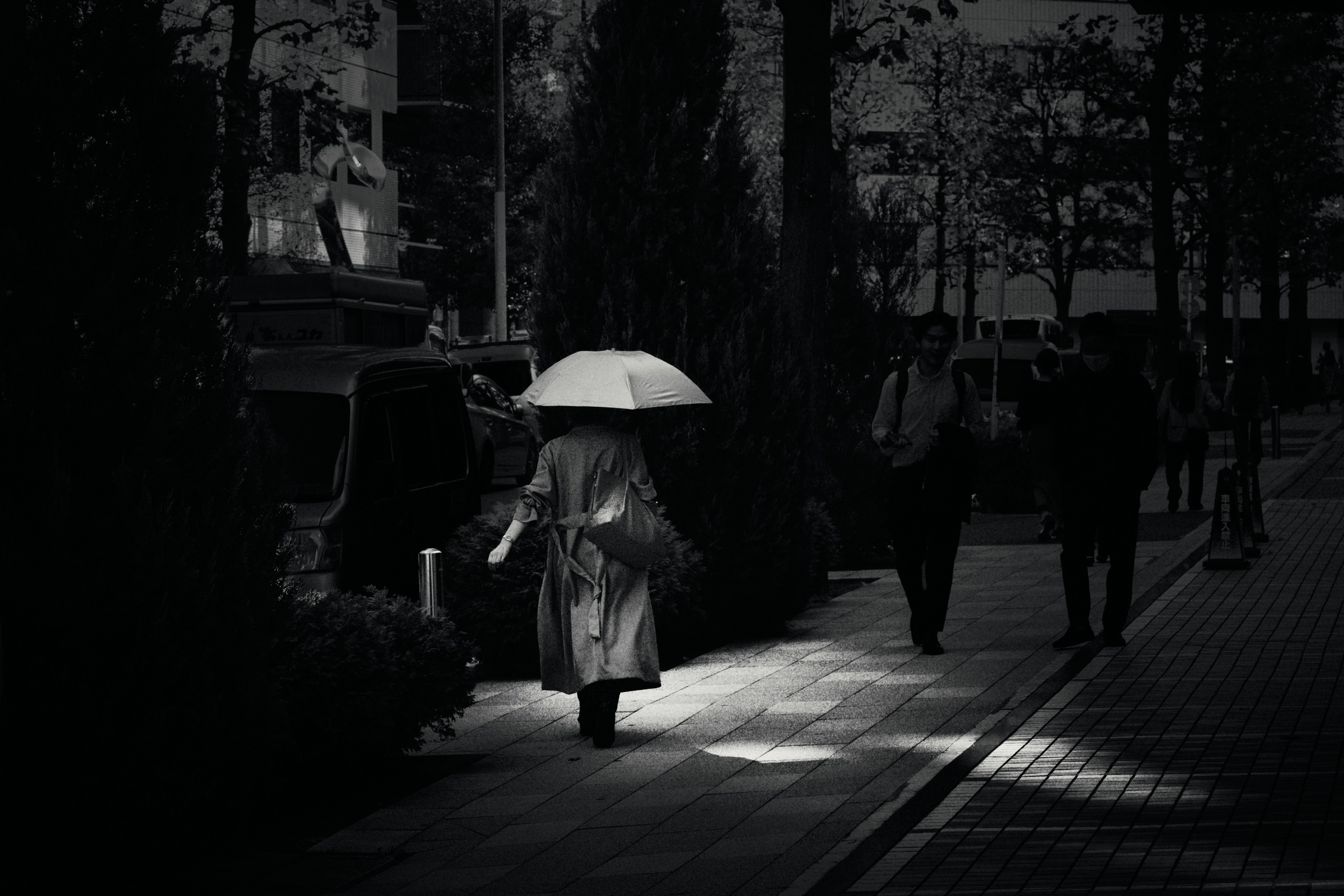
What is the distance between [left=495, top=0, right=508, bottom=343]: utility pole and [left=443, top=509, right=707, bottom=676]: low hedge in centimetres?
3025

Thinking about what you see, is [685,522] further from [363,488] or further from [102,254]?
[102,254]

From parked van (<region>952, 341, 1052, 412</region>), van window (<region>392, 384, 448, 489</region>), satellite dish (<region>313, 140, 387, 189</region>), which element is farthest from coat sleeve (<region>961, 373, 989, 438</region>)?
satellite dish (<region>313, 140, 387, 189</region>)

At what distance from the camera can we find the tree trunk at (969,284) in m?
53.3

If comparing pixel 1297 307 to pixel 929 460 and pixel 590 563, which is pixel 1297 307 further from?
pixel 590 563

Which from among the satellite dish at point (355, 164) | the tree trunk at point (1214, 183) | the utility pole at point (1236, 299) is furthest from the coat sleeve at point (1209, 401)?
the satellite dish at point (355, 164)

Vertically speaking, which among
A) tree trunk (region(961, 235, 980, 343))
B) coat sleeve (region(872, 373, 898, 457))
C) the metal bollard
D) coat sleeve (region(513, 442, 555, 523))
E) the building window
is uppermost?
the building window

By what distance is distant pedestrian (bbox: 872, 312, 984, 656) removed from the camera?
1086 cm

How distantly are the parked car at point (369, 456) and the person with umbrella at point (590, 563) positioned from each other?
242cm

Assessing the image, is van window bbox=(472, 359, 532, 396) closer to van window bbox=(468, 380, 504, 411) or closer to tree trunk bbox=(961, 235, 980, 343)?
van window bbox=(468, 380, 504, 411)

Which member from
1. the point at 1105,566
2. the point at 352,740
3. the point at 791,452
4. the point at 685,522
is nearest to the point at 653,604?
the point at 685,522

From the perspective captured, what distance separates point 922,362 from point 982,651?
1602 mm

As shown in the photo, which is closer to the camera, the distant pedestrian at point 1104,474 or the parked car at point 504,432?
the distant pedestrian at point 1104,474

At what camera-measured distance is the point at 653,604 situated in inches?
422

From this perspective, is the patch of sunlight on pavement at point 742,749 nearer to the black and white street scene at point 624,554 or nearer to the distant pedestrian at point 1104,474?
the black and white street scene at point 624,554
